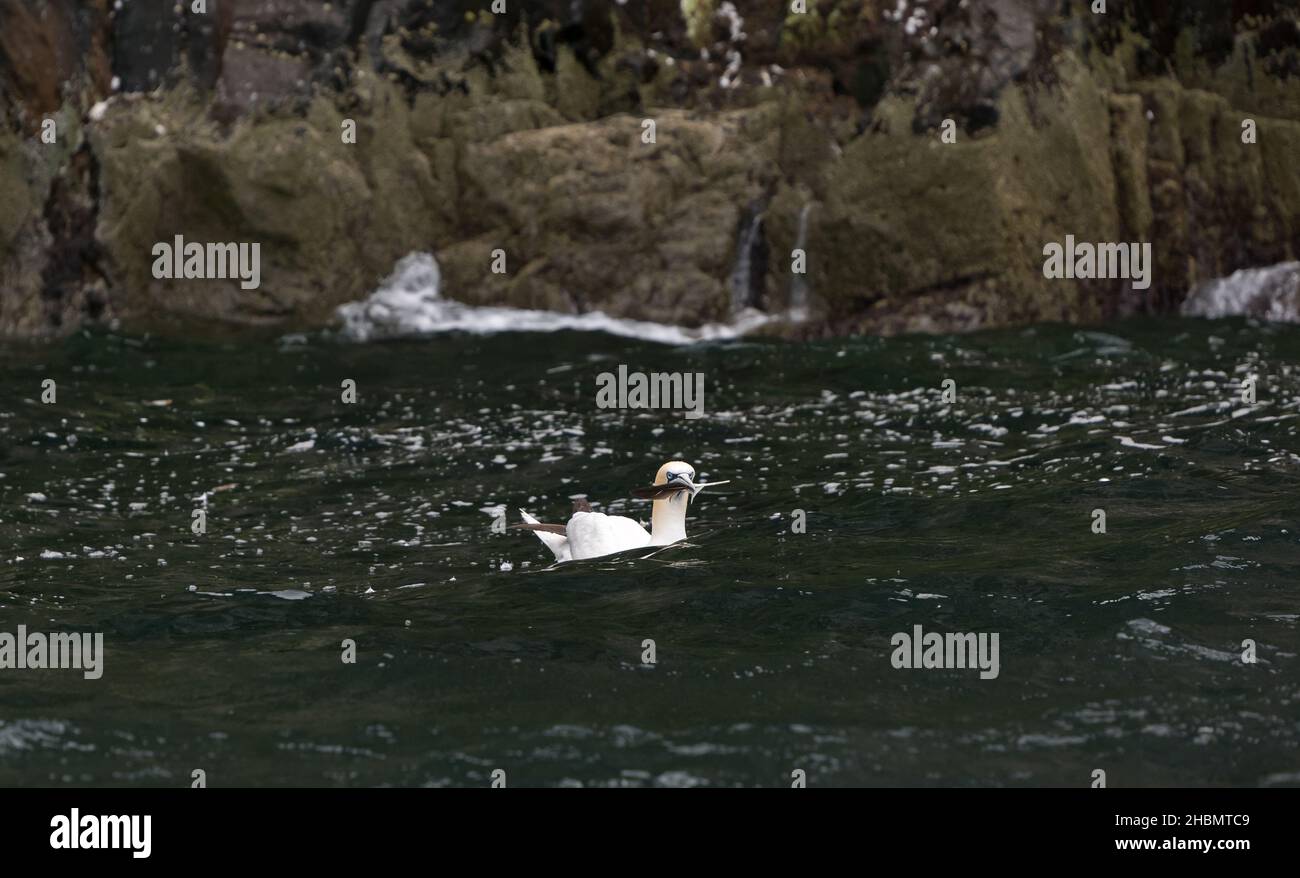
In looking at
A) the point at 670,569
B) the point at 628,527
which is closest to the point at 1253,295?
the point at 628,527

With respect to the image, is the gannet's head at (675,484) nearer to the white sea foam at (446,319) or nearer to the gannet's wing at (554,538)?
the gannet's wing at (554,538)

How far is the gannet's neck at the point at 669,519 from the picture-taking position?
30.8 ft

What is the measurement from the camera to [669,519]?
9.46 m

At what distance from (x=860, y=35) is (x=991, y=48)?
1.43 m

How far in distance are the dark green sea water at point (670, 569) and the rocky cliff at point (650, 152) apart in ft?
4.95

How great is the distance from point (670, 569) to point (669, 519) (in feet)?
1.61

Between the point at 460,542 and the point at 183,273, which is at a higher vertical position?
the point at 183,273

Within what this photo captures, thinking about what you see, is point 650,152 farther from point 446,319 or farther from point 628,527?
point 628,527

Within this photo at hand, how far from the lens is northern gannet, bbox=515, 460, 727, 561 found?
927 cm

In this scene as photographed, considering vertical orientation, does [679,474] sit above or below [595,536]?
above

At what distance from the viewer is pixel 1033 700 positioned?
22.7 ft

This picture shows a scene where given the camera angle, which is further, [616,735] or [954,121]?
[954,121]

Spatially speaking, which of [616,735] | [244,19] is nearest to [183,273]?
[244,19]
